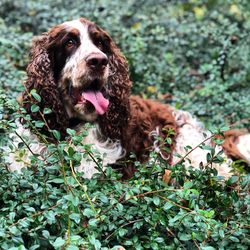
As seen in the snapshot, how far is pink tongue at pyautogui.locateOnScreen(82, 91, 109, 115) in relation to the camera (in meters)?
4.54

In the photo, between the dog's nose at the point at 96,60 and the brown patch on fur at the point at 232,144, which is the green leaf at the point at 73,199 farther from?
the brown patch on fur at the point at 232,144

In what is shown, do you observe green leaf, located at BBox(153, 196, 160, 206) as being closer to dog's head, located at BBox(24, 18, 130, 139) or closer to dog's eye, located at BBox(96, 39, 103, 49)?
dog's head, located at BBox(24, 18, 130, 139)

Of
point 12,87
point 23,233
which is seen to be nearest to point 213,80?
point 12,87

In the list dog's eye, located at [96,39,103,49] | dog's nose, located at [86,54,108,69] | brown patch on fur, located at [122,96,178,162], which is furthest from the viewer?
brown patch on fur, located at [122,96,178,162]

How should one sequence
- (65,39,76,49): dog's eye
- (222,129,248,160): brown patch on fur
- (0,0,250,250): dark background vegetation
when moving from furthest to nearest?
1. (222,129,248,160): brown patch on fur
2. (65,39,76,49): dog's eye
3. (0,0,250,250): dark background vegetation

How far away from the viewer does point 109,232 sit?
3170 millimetres

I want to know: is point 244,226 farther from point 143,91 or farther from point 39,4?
point 39,4

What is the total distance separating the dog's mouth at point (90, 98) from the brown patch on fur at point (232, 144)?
1.44 m

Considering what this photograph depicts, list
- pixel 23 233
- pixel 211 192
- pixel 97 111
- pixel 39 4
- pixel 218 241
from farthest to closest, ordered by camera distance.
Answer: pixel 39 4 < pixel 97 111 < pixel 211 192 < pixel 218 241 < pixel 23 233

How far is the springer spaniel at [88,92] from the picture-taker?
452 centimetres

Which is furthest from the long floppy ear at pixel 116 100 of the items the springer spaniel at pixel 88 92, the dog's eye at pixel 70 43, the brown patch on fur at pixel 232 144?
the brown patch on fur at pixel 232 144

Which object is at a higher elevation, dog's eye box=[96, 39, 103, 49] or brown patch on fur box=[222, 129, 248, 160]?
dog's eye box=[96, 39, 103, 49]

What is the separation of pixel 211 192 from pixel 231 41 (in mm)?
3399

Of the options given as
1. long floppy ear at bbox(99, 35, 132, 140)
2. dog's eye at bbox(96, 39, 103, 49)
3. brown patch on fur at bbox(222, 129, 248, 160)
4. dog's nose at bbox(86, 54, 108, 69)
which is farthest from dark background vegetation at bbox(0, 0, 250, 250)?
dog's eye at bbox(96, 39, 103, 49)
